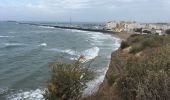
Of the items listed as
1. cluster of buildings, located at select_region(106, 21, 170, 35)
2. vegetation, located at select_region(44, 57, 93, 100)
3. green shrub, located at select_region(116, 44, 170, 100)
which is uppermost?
green shrub, located at select_region(116, 44, 170, 100)

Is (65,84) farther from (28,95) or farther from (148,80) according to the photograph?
(28,95)

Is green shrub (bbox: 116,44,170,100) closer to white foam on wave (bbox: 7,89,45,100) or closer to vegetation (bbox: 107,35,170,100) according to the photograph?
vegetation (bbox: 107,35,170,100)

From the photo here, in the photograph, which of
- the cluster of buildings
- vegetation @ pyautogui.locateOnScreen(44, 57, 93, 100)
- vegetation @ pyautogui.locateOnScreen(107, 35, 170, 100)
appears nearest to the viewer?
vegetation @ pyautogui.locateOnScreen(107, 35, 170, 100)

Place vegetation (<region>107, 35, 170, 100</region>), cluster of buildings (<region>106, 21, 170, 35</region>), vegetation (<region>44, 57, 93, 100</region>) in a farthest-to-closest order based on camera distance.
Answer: cluster of buildings (<region>106, 21, 170, 35</region>)
vegetation (<region>44, 57, 93, 100</region>)
vegetation (<region>107, 35, 170, 100</region>)

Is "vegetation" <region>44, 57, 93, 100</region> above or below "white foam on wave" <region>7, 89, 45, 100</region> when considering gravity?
above

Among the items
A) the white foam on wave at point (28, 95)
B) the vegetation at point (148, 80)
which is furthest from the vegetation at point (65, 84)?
the white foam on wave at point (28, 95)

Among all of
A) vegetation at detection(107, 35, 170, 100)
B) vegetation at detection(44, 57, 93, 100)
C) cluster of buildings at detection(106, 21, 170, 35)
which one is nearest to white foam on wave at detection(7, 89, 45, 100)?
vegetation at detection(44, 57, 93, 100)

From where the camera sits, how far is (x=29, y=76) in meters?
28.8

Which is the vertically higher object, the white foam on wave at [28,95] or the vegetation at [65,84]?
the vegetation at [65,84]

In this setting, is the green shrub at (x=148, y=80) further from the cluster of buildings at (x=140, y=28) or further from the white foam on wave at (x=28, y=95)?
the cluster of buildings at (x=140, y=28)

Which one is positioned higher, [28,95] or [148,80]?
[148,80]

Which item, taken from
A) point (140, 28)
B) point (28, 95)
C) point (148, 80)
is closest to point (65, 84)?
point (148, 80)

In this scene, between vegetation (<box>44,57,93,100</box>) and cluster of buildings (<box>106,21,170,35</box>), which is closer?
vegetation (<box>44,57,93,100</box>)

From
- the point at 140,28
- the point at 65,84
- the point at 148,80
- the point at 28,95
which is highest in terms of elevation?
the point at 148,80
